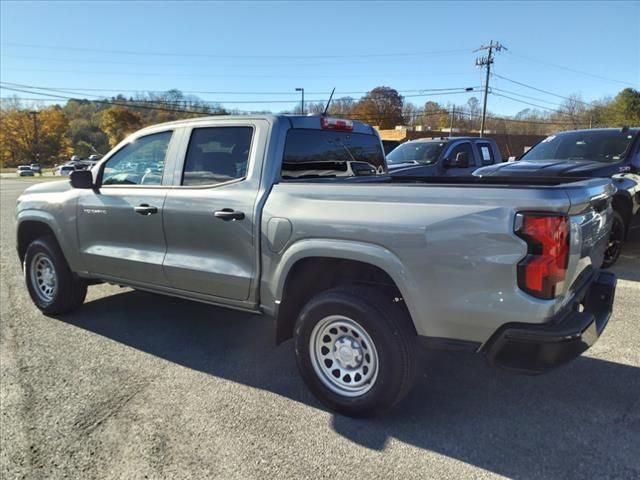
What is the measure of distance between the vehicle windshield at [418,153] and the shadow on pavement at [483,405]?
7137 millimetres

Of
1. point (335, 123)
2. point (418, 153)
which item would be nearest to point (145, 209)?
point (335, 123)

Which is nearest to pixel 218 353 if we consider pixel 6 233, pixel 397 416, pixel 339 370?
pixel 339 370

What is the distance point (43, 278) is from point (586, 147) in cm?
762

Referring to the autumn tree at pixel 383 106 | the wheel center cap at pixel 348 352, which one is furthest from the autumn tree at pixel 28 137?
the wheel center cap at pixel 348 352

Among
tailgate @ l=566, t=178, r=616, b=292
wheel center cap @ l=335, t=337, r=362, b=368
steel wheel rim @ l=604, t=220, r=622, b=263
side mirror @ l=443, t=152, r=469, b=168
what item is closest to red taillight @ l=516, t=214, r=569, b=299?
tailgate @ l=566, t=178, r=616, b=292

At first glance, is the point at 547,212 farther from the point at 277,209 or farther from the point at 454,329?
the point at 277,209

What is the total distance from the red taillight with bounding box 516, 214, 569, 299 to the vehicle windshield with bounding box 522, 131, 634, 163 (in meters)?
5.51

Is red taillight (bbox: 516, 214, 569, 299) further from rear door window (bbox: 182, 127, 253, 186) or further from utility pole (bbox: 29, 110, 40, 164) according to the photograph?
utility pole (bbox: 29, 110, 40, 164)

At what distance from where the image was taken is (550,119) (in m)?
86.6

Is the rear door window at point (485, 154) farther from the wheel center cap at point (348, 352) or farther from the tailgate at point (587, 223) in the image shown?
the wheel center cap at point (348, 352)

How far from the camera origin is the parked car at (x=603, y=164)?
6.25 m

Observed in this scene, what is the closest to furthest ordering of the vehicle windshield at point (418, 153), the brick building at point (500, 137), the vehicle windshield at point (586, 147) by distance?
the vehicle windshield at point (586, 147)
the vehicle windshield at point (418, 153)
the brick building at point (500, 137)

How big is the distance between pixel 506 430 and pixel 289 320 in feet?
5.02

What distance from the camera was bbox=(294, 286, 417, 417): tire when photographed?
9.03ft
